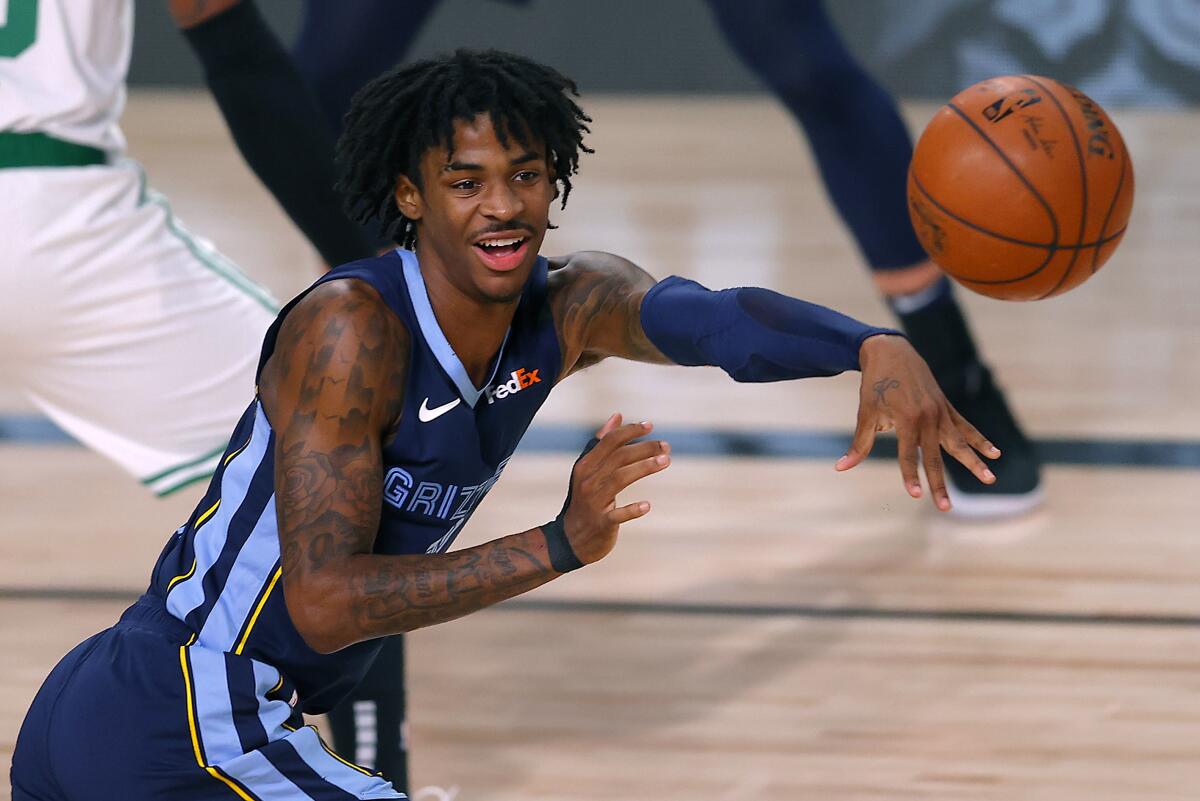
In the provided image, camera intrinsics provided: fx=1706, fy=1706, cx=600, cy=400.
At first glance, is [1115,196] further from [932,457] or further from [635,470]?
[635,470]

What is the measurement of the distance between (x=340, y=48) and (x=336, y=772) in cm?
→ 206

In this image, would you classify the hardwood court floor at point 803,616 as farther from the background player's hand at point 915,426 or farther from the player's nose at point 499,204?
the player's nose at point 499,204

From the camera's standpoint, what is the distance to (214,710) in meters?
1.96

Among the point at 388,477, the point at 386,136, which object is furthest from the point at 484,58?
the point at 388,477

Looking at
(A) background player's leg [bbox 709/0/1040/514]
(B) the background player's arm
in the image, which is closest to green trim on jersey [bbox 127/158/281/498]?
(B) the background player's arm

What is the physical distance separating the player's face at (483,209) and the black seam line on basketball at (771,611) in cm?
152

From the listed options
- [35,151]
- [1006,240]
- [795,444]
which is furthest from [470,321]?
[795,444]

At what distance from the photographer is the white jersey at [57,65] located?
266 centimetres

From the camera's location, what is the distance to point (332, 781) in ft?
6.54

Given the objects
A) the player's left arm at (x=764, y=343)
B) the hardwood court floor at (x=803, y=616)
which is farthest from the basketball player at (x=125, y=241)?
the player's left arm at (x=764, y=343)

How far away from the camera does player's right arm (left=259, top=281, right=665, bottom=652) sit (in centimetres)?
176

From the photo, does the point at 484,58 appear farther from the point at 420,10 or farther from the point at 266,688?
the point at 420,10

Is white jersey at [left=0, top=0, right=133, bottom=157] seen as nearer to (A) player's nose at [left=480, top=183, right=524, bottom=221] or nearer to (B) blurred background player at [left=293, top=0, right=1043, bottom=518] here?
(B) blurred background player at [left=293, top=0, right=1043, bottom=518]

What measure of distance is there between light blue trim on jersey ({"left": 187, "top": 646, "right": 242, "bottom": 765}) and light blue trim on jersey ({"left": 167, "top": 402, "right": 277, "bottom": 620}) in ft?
0.27
